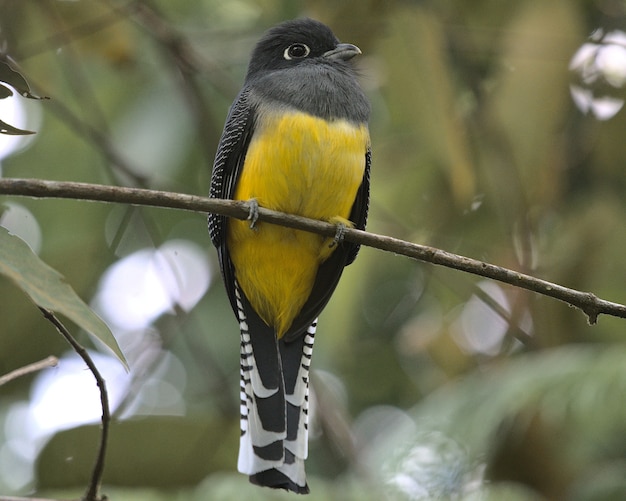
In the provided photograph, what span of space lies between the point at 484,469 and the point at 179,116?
6.73ft

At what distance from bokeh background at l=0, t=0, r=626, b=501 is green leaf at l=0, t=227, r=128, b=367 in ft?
4.92

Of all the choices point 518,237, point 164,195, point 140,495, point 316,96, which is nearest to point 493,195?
point 518,237

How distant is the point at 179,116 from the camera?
4.32 m

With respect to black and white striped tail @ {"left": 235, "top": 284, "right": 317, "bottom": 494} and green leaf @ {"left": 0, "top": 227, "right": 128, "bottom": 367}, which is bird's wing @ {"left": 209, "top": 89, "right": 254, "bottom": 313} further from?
green leaf @ {"left": 0, "top": 227, "right": 128, "bottom": 367}

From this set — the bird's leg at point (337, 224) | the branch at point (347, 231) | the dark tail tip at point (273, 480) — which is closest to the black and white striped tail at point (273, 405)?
the dark tail tip at point (273, 480)

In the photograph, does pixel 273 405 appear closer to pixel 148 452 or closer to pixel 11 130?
pixel 148 452

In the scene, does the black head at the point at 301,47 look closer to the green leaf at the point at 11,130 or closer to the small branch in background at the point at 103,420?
the green leaf at the point at 11,130

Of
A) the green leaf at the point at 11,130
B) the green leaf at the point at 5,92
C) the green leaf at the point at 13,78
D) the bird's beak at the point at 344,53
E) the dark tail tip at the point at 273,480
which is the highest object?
the bird's beak at the point at 344,53

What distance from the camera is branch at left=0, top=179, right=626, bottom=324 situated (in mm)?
1822

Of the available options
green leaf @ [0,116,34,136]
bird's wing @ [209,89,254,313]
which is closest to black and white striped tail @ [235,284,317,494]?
bird's wing @ [209,89,254,313]

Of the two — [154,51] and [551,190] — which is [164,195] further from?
[154,51]

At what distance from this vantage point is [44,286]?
68.6 inches

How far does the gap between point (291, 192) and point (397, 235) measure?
125 cm

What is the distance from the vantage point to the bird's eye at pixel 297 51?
3.49 m
